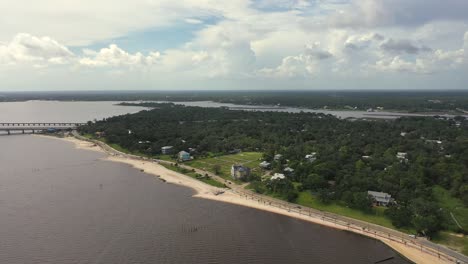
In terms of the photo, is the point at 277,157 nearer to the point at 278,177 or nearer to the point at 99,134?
the point at 278,177

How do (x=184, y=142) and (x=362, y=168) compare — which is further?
(x=184, y=142)

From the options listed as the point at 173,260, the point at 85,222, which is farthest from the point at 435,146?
the point at 85,222

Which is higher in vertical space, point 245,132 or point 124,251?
point 245,132

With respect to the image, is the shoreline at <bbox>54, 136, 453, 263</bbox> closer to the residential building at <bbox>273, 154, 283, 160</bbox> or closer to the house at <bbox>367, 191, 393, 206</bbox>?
the house at <bbox>367, 191, 393, 206</bbox>

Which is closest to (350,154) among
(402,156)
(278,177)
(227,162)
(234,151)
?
(402,156)

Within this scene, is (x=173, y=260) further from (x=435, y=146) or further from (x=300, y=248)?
(x=435, y=146)

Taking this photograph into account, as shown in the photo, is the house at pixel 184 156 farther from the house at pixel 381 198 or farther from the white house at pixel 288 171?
the house at pixel 381 198
